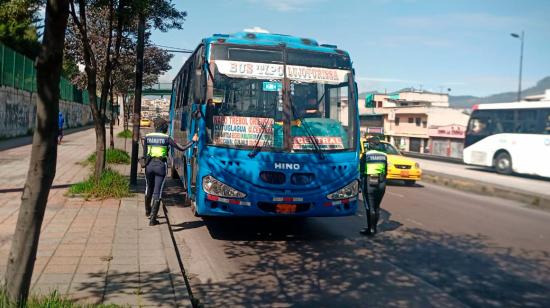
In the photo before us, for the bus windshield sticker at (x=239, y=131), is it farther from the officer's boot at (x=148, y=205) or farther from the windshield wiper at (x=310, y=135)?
the officer's boot at (x=148, y=205)

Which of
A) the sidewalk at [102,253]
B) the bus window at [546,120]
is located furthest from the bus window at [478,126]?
the sidewalk at [102,253]

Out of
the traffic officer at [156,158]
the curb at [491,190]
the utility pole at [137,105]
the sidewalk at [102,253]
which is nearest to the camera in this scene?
the sidewalk at [102,253]

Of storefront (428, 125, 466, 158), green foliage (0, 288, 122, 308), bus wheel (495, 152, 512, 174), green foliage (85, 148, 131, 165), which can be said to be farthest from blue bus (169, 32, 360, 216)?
storefront (428, 125, 466, 158)

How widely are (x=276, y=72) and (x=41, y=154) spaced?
4918 millimetres

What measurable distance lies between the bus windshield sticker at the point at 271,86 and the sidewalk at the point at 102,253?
2.76 m

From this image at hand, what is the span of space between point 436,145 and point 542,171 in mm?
27861

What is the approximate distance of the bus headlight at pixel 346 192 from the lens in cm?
812

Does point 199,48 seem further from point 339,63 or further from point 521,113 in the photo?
point 521,113

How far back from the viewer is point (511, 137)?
82.4 feet

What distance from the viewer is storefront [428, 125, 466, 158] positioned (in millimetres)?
47312

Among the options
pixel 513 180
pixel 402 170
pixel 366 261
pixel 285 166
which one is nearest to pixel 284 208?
pixel 285 166

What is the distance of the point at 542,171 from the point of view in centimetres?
2352

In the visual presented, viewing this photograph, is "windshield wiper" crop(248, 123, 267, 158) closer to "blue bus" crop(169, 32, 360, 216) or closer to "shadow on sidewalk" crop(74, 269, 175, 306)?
"blue bus" crop(169, 32, 360, 216)

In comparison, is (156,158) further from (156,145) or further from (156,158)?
(156,145)
